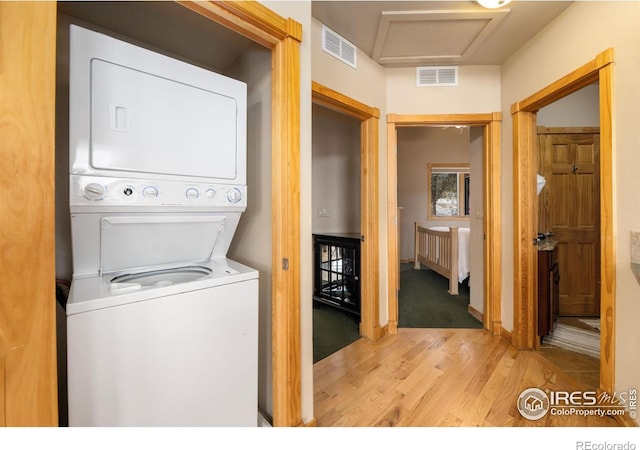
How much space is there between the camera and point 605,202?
5.15 feet

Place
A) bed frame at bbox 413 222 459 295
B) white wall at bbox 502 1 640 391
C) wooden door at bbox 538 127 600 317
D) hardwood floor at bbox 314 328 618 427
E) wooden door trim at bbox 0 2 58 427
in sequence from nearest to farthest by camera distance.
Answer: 1. wooden door trim at bbox 0 2 58 427
2. white wall at bbox 502 1 640 391
3. hardwood floor at bbox 314 328 618 427
4. wooden door at bbox 538 127 600 317
5. bed frame at bbox 413 222 459 295

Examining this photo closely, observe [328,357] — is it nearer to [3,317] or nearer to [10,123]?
[3,317]

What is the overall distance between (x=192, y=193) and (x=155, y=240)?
275 millimetres

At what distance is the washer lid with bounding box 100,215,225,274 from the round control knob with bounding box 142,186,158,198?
107mm

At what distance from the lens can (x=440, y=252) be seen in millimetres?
4363

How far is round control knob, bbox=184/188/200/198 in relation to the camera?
1177 millimetres

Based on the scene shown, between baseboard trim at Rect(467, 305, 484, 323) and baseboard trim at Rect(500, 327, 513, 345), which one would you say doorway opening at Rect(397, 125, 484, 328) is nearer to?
baseboard trim at Rect(467, 305, 484, 323)

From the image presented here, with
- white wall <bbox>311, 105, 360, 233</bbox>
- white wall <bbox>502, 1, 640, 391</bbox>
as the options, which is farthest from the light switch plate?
white wall <bbox>311, 105, 360, 233</bbox>

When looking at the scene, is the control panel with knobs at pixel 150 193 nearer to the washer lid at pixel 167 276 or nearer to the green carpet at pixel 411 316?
the washer lid at pixel 167 276

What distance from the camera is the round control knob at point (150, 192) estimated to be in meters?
1.07

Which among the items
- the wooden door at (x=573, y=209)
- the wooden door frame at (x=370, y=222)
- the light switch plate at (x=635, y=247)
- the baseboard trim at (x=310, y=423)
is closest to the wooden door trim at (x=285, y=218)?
the baseboard trim at (x=310, y=423)

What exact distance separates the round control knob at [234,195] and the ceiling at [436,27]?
4.66 ft

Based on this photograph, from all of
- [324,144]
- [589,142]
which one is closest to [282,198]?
[324,144]

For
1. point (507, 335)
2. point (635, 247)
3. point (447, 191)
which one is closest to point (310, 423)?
point (635, 247)
